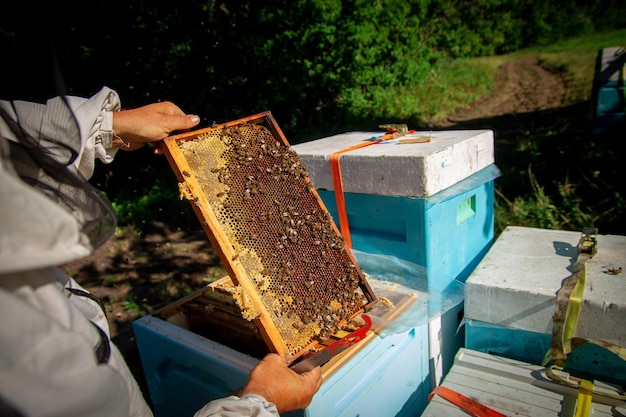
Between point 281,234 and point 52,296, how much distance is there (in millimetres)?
962

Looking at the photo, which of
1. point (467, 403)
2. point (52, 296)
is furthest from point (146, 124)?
point (467, 403)

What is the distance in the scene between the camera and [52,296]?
31.0 inches

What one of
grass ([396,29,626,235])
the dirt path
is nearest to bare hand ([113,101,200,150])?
grass ([396,29,626,235])

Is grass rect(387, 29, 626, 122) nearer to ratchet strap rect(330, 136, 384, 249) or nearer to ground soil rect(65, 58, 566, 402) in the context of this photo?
ground soil rect(65, 58, 566, 402)

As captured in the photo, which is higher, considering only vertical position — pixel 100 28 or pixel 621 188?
pixel 100 28

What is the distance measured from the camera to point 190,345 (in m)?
1.86

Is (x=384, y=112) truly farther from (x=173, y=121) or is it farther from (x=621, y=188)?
(x=173, y=121)

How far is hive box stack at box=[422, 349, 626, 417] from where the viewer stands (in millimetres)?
1532

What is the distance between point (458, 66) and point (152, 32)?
47.0 feet

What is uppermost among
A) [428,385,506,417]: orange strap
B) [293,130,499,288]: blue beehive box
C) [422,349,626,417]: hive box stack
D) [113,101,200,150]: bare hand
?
[113,101,200,150]: bare hand

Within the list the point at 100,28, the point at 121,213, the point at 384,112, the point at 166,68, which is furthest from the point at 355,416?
the point at 384,112

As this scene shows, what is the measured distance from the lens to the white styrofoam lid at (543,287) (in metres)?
1.62

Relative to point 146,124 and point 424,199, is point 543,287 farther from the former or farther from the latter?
point 146,124

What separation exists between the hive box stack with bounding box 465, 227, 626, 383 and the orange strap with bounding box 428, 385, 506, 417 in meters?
0.40
